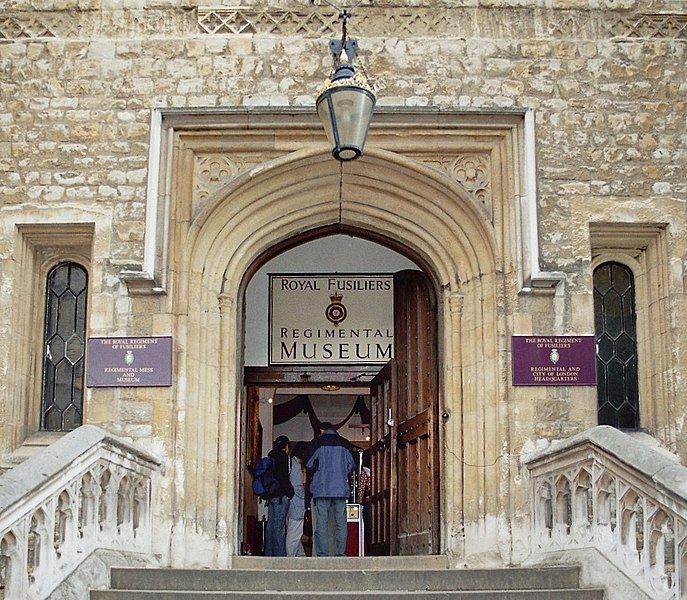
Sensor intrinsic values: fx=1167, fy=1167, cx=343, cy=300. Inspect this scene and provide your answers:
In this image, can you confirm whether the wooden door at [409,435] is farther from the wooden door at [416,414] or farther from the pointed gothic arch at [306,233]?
the pointed gothic arch at [306,233]

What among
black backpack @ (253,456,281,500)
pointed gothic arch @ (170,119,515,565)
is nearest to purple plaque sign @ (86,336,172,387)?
pointed gothic arch @ (170,119,515,565)

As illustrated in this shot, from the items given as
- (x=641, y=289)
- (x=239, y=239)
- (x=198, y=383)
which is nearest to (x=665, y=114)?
(x=641, y=289)

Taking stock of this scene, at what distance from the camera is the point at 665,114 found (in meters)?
9.25

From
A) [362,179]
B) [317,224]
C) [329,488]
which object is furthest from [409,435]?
[362,179]

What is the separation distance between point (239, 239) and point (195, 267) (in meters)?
0.46

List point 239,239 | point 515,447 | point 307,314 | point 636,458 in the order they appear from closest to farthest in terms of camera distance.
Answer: point 636,458 < point 515,447 < point 239,239 < point 307,314

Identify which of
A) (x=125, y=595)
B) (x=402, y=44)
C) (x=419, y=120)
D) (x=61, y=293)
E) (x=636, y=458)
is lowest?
(x=125, y=595)

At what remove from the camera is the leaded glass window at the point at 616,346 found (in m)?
9.41

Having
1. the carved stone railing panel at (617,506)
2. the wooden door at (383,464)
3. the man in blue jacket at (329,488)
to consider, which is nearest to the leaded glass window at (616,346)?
the carved stone railing panel at (617,506)

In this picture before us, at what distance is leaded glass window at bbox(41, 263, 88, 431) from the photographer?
9.34 meters

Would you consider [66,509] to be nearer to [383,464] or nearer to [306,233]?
[306,233]

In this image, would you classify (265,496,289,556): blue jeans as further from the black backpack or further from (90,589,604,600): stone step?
(90,589,604,600): stone step

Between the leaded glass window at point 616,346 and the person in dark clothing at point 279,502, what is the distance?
3.63 metres

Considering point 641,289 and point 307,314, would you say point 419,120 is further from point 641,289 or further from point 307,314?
point 307,314
